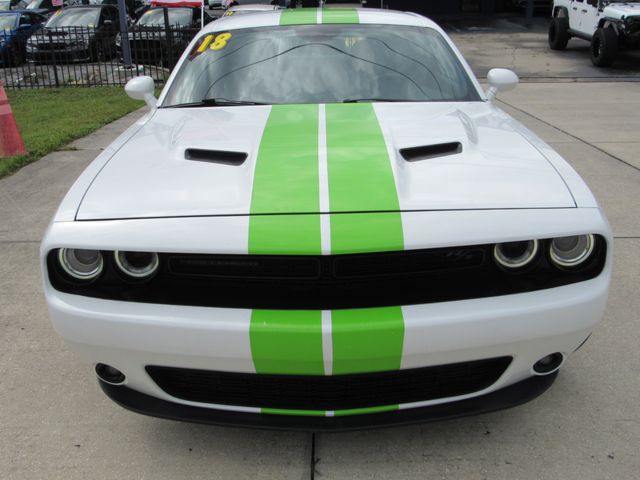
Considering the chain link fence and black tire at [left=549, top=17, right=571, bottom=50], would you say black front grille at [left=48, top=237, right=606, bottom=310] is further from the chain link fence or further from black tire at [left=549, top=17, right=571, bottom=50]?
black tire at [left=549, top=17, right=571, bottom=50]

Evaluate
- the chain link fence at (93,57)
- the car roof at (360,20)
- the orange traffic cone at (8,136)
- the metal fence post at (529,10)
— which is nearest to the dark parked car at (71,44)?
the chain link fence at (93,57)

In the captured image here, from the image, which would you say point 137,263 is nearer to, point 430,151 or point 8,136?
point 430,151

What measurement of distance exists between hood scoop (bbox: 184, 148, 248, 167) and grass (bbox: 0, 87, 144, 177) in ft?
14.3

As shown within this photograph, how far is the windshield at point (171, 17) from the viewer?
15.1 m

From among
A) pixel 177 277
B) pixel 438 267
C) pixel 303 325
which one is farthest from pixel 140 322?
pixel 438 267

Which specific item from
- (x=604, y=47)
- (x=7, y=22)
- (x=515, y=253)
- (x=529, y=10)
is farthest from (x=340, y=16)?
(x=529, y=10)

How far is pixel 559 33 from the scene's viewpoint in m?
15.4

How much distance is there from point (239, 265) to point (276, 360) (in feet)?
1.02

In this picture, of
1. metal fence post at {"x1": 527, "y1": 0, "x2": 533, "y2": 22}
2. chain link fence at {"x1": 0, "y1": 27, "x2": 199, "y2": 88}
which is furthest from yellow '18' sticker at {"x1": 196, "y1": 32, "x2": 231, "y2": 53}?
metal fence post at {"x1": 527, "y1": 0, "x2": 533, "y2": 22}

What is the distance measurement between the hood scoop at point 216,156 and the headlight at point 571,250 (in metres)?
1.13

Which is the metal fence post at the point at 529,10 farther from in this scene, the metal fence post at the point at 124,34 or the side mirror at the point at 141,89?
the side mirror at the point at 141,89

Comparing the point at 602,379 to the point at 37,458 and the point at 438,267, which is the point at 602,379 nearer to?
the point at 438,267

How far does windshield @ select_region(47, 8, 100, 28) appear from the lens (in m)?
15.0

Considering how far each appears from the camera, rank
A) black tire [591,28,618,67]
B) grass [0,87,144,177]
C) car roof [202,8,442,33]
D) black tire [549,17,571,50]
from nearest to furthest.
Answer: car roof [202,8,442,33], grass [0,87,144,177], black tire [591,28,618,67], black tire [549,17,571,50]
